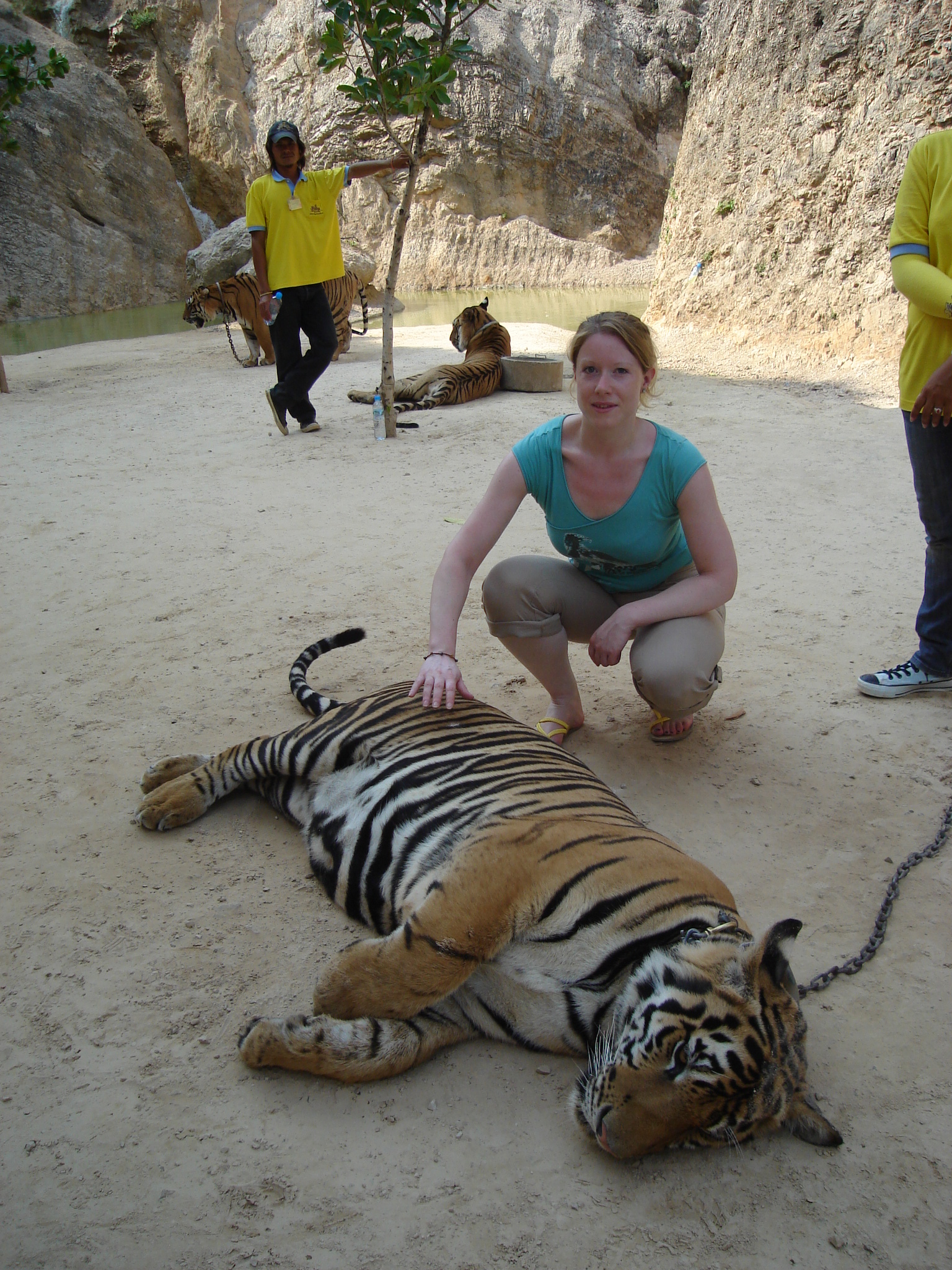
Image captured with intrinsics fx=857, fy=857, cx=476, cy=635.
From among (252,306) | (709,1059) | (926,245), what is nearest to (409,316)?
(252,306)

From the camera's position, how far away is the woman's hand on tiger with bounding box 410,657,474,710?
2.45 m

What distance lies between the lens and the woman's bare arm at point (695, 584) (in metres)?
2.66

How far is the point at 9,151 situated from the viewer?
17297 millimetres

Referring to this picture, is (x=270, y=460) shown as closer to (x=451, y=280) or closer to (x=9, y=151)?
(x=9, y=151)

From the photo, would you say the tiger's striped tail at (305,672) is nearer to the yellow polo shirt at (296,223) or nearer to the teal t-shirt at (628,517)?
the teal t-shirt at (628,517)

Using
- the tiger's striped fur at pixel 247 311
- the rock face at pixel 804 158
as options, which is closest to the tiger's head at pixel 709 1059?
the rock face at pixel 804 158

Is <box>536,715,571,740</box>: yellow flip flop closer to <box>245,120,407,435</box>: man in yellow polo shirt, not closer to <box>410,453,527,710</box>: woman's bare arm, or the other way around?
<box>410,453,527,710</box>: woman's bare arm

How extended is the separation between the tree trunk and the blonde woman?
442cm

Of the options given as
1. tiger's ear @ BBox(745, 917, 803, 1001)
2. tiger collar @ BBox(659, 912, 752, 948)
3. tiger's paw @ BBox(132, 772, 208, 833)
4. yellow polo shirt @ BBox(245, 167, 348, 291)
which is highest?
yellow polo shirt @ BBox(245, 167, 348, 291)

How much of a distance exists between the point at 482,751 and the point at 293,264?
233 inches

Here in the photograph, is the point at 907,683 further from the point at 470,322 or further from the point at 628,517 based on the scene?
the point at 470,322

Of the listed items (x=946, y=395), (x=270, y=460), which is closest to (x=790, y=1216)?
(x=946, y=395)

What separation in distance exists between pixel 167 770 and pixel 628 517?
1.68m

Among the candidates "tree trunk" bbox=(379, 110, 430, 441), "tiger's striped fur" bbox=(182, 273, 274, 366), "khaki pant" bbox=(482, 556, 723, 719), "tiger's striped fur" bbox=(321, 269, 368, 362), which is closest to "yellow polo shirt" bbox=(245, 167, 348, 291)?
"tree trunk" bbox=(379, 110, 430, 441)
